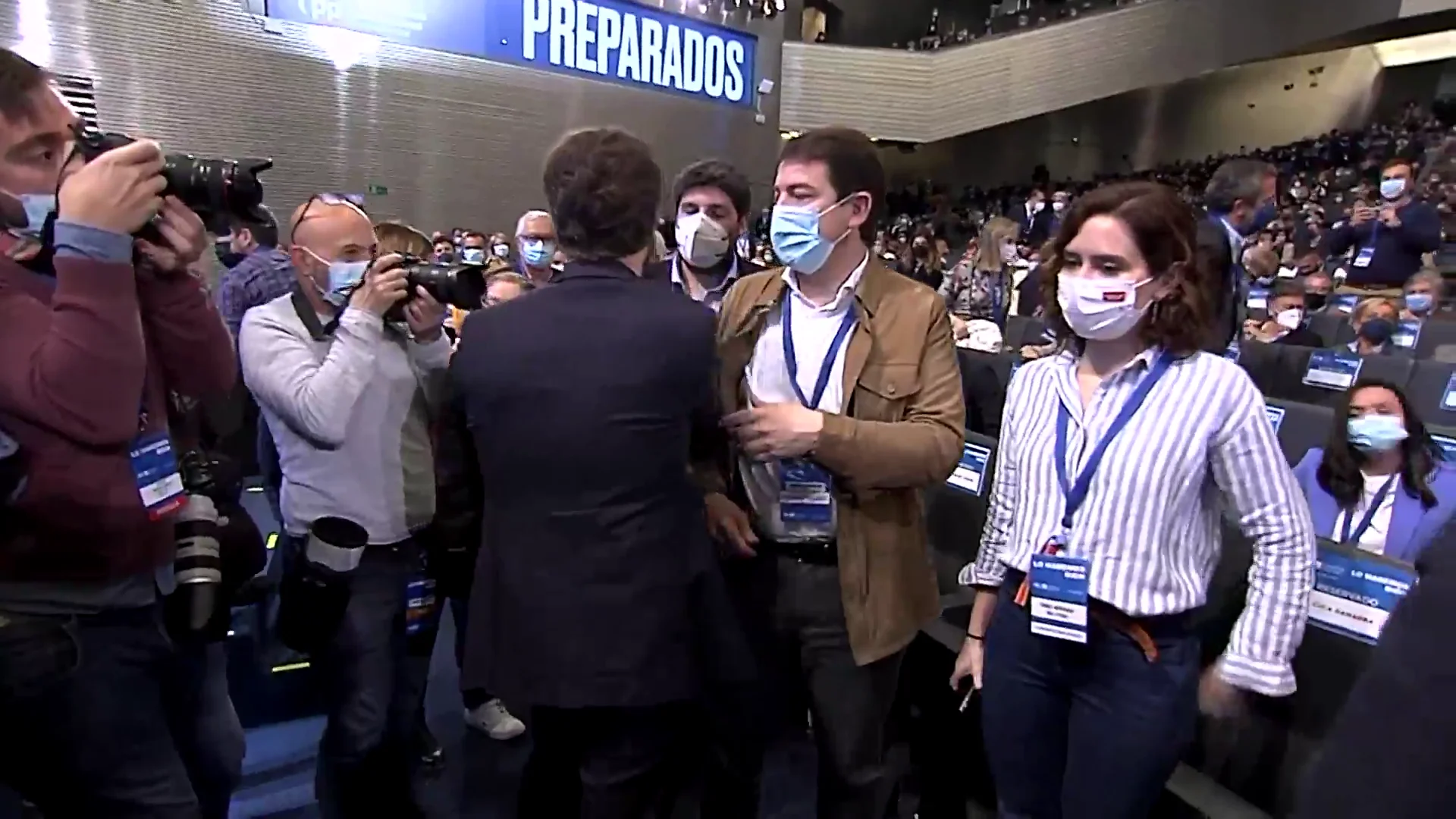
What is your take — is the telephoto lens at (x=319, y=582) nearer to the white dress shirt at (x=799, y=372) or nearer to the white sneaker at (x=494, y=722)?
the white dress shirt at (x=799, y=372)

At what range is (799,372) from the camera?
70.9 inches

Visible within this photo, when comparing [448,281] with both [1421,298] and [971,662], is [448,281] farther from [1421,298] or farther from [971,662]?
[1421,298]

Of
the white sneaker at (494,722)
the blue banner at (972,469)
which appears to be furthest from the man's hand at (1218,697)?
the white sneaker at (494,722)

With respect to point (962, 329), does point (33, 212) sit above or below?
above

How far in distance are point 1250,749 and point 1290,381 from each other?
3324mm

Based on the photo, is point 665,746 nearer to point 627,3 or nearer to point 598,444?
point 598,444

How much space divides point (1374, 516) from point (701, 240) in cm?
207

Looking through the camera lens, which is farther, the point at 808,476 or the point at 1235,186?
the point at 1235,186

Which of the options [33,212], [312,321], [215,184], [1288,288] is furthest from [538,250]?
[1288,288]

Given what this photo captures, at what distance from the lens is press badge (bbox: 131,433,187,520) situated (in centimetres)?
130

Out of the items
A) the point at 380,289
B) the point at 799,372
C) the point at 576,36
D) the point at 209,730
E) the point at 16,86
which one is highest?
the point at 576,36

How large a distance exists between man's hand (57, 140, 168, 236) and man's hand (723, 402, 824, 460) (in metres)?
0.90

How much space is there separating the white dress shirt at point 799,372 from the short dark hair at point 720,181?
0.92m

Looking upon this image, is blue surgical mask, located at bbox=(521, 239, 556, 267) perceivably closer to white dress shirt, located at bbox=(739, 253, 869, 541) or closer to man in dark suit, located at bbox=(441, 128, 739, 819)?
white dress shirt, located at bbox=(739, 253, 869, 541)
